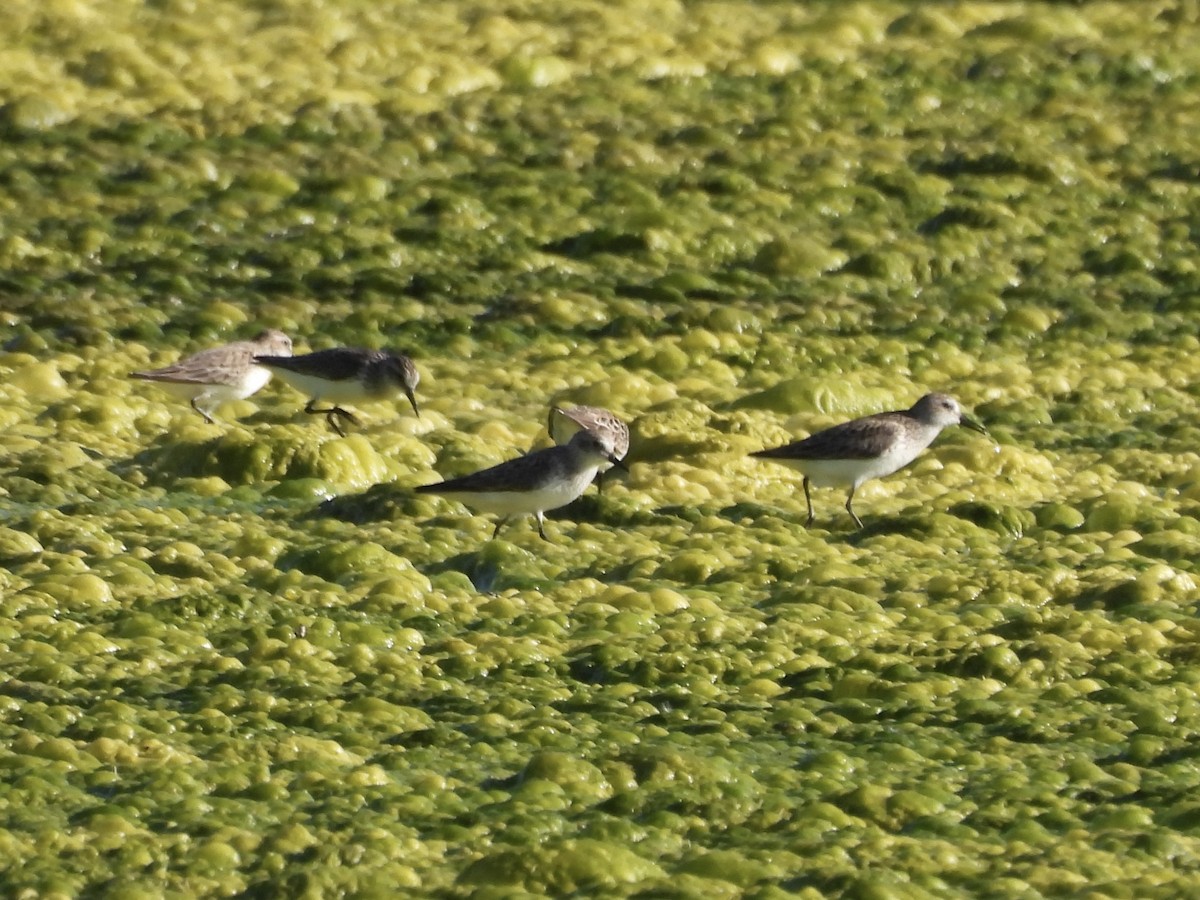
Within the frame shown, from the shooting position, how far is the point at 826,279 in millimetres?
9742

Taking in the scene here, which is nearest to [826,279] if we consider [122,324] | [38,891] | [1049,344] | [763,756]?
[1049,344]

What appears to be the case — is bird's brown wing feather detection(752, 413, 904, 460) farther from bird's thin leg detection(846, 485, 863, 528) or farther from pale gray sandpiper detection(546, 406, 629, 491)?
pale gray sandpiper detection(546, 406, 629, 491)

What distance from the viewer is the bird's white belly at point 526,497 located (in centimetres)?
668

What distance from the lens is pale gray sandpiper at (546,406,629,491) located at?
7336 mm

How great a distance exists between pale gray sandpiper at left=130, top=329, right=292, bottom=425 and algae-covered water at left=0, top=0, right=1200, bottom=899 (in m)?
0.17

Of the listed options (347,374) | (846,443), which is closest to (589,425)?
(846,443)

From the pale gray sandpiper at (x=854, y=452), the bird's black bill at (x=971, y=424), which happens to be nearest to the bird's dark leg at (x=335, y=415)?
the pale gray sandpiper at (x=854, y=452)

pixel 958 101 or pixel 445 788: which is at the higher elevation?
pixel 958 101

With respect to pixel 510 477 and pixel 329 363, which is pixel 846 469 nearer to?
pixel 510 477

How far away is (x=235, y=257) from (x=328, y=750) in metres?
5.19

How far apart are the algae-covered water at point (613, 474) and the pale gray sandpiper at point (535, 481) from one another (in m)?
0.16

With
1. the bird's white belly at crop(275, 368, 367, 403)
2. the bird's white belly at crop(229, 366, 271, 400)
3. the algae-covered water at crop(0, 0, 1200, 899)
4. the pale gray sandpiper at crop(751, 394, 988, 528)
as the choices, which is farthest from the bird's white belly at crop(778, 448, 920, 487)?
the bird's white belly at crop(229, 366, 271, 400)

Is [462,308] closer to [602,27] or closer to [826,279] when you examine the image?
[826,279]

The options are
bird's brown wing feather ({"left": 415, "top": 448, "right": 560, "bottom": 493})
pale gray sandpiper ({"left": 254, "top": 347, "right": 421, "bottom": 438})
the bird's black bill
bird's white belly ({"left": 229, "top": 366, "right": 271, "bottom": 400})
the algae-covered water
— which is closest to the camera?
the algae-covered water
